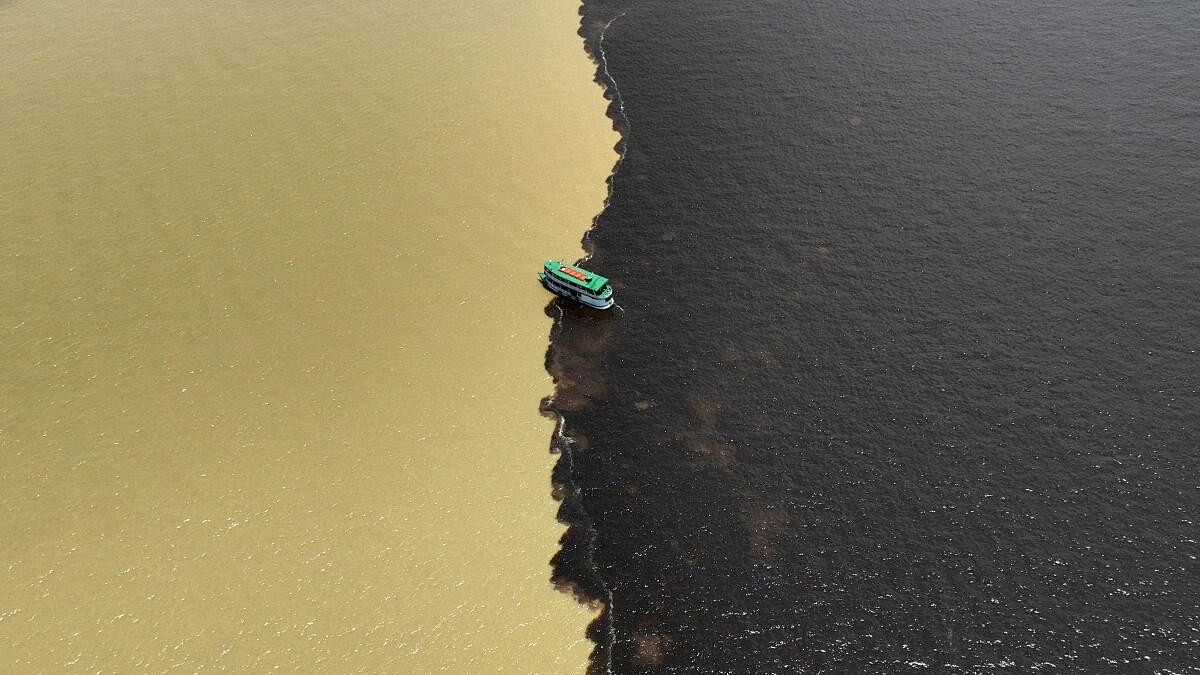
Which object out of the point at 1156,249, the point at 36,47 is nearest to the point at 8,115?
the point at 36,47

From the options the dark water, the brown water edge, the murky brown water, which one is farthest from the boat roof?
the murky brown water

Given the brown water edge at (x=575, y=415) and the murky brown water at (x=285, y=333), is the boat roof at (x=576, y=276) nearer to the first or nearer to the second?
the brown water edge at (x=575, y=415)

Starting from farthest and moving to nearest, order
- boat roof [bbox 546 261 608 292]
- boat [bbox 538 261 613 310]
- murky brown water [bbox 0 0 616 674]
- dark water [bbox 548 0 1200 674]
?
boat [bbox 538 261 613 310] < boat roof [bbox 546 261 608 292] < murky brown water [bbox 0 0 616 674] < dark water [bbox 548 0 1200 674]

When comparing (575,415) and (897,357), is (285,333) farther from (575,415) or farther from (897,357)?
(897,357)

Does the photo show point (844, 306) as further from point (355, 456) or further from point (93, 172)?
point (93, 172)

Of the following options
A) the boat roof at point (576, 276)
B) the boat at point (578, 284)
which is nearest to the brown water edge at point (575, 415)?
the boat at point (578, 284)

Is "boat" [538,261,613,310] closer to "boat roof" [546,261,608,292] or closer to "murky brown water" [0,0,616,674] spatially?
"boat roof" [546,261,608,292]
